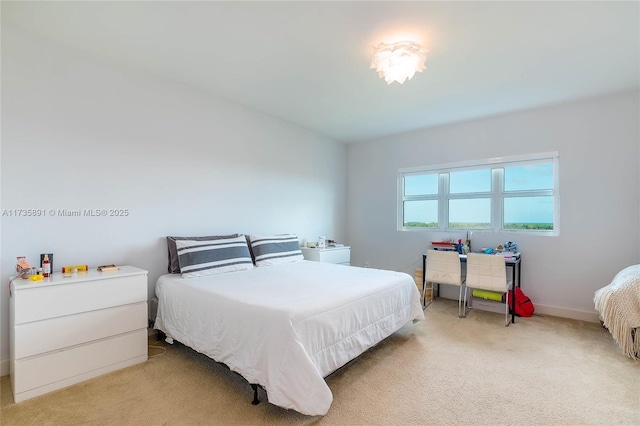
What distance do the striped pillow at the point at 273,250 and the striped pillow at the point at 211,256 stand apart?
7.8 inches

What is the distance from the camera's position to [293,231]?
4.36 meters

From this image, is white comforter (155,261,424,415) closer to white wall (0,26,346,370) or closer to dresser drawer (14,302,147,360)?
dresser drawer (14,302,147,360)

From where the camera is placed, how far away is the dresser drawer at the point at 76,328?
1.89m

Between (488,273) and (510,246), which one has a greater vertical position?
(510,246)

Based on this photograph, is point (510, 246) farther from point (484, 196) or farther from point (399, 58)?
point (399, 58)

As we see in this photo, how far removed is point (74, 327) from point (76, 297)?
21cm

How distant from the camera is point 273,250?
11.5 ft

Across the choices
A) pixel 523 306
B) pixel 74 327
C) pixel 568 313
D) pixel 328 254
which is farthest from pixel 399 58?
pixel 568 313

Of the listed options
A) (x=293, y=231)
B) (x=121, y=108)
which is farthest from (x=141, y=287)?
(x=293, y=231)

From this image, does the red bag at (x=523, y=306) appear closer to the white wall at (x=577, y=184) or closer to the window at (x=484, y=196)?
the white wall at (x=577, y=184)

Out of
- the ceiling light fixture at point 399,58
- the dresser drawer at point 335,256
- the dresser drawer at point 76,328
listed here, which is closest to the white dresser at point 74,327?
the dresser drawer at point 76,328

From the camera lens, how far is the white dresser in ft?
6.16

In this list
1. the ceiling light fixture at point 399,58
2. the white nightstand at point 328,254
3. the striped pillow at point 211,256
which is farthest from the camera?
the white nightstand at point 328,254

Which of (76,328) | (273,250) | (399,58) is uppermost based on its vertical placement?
(399,58)
